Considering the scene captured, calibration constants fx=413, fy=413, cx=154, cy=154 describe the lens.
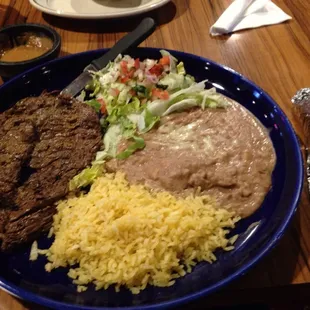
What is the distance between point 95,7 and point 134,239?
184 cm

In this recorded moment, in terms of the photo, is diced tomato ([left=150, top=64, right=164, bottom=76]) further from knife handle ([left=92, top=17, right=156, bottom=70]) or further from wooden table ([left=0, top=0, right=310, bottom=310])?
wooden table ([left=0, top=0, right=310, bottom=310])

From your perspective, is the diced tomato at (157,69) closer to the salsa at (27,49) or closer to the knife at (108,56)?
the knife at (108,56)

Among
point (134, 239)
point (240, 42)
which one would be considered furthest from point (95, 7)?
point (134, 239)

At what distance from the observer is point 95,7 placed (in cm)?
266

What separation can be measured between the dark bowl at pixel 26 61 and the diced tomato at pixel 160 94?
1.82 feet

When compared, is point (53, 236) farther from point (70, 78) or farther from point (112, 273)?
point (70, 78)

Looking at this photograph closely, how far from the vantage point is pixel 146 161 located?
64.5 inches

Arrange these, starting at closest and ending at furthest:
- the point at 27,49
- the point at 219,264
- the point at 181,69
Result: the point at 219,264 → the point at 181,69 → the point at 27,49

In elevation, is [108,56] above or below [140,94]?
above

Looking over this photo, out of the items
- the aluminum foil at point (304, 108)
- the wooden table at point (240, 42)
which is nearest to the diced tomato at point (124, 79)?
the wooden table at point (240, 42)

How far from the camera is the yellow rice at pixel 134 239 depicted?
126 centimetres

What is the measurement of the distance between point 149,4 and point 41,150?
1.36 metres

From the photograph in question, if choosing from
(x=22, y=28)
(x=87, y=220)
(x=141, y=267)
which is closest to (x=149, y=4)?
(x=22, y=28)

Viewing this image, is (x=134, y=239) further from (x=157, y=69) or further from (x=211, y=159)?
(x=157, y=69)
